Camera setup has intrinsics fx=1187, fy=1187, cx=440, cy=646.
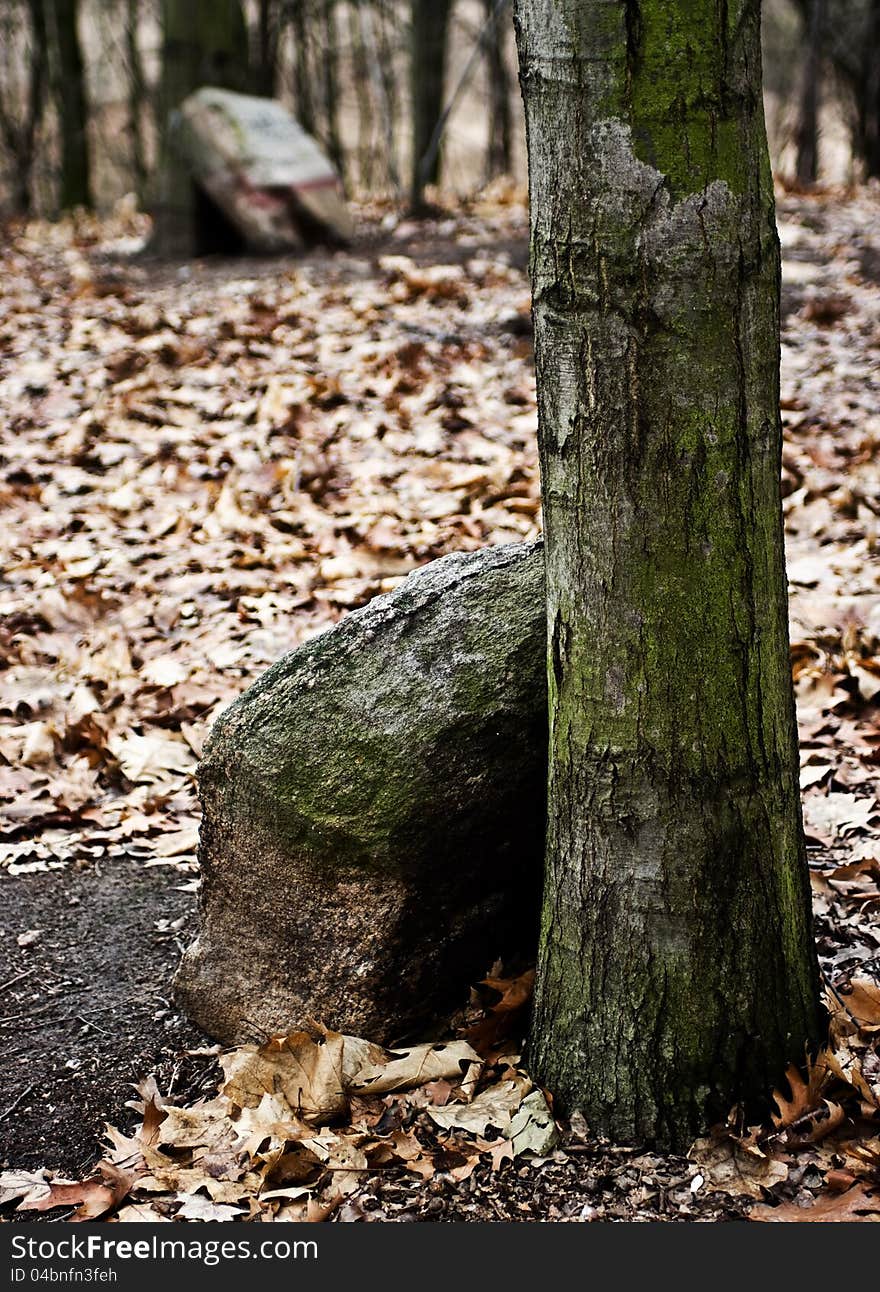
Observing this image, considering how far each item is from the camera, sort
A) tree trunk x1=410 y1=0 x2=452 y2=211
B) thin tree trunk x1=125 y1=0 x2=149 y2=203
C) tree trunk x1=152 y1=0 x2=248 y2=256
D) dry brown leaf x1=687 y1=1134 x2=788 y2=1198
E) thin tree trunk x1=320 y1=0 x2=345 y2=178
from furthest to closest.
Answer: thin tree trunk x1=125 y1=0 x2=149 y2=203 → thin tree trunk x1=320 y1=0 x2=345 y2=178 → tree trunk x1=410 y1=0 x2=452 y2=211 → tree trunk x1=152 y1=0 x2=248 y2=256 → dry brown leaf x1=687 y1=1134 x2=788 y2=1198

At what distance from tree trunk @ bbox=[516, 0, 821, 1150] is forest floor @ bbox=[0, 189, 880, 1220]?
0.79 ft

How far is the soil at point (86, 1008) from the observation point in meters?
2.64

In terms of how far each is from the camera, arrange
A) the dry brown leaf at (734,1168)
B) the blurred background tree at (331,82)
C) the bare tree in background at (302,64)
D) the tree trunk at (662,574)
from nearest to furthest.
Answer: the tree trunk at (662,574)
the dry brown leaf at (734,1168)
the blurred background tree at (331,82)
the bare tree in background at (302,64)

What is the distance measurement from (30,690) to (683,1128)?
306cm

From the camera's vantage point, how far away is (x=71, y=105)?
1564 cm

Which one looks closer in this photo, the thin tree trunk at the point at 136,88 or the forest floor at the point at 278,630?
the forest floor at the point at 278,630

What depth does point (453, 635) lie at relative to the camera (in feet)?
8.61

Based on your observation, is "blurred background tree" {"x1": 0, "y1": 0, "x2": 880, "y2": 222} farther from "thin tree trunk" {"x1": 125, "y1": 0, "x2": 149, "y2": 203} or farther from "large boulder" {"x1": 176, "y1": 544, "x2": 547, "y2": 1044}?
"large boulder" {"x1": 176, "y1": 544, "x2": 547, "y2": 1044}

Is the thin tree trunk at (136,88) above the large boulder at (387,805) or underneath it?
above

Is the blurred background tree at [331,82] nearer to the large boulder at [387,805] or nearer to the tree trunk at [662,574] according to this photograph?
the large boulder at [387,805]

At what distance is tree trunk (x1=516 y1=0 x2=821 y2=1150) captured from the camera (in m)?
1.99

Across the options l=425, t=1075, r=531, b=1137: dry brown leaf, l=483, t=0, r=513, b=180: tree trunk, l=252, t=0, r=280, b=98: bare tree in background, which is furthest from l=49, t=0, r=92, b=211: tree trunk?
l=425, t=1075, r=531, b=1137: dry brown leaf

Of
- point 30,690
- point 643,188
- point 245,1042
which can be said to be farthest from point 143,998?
point 643,188

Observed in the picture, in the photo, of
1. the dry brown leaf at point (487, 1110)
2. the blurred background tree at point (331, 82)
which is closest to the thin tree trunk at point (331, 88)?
the blurred background tree at point (331, 82)
